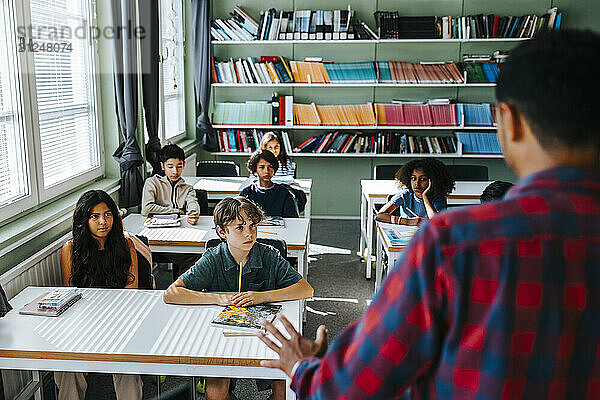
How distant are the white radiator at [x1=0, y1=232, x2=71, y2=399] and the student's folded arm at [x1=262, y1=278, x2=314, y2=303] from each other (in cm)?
118

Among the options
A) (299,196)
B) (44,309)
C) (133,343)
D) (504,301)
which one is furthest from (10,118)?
(504,301)

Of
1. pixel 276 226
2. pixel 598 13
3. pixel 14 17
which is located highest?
pixel 598 13

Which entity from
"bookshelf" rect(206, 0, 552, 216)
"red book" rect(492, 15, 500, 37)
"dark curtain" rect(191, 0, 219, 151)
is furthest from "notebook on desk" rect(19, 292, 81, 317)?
"red book" rect(492, 15, 500, 37)

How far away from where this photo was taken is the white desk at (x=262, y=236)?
3395 mm

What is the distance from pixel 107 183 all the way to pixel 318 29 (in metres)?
3.23

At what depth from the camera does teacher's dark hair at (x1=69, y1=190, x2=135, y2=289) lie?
2.84 meters

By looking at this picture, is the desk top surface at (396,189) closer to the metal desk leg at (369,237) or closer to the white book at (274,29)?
the metal desk leg at (369,237)

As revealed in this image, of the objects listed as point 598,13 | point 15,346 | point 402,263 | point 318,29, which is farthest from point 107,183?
point 598,13

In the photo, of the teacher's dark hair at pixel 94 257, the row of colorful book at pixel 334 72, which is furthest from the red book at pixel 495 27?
the teacher's dark hair at pixel 94 257

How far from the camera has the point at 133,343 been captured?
2.05 m

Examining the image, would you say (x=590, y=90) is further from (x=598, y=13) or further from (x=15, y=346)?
(x=598, y=13)

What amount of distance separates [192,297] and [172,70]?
4.17 metres

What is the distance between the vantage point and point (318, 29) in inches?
248

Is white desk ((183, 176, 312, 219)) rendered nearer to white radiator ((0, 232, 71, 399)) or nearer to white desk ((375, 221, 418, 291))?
white desk ((375, 221, 418, 291))
